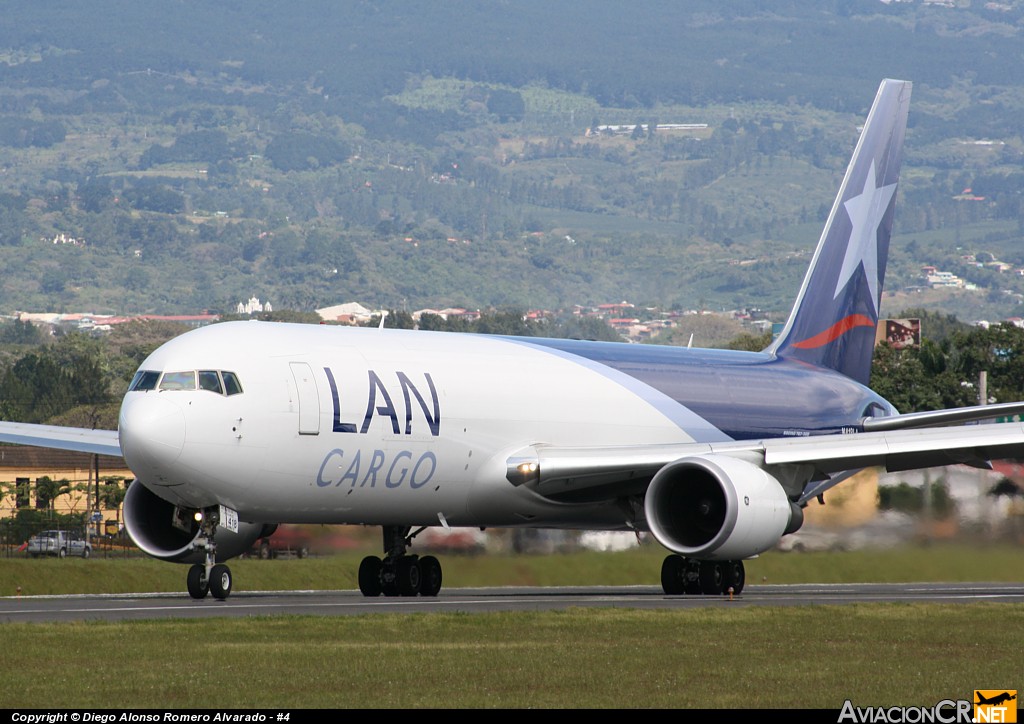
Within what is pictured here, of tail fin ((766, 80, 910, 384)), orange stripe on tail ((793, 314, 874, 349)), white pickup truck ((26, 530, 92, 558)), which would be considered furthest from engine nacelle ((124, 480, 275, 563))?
white pickup truck ((26, 530, 92, 558))

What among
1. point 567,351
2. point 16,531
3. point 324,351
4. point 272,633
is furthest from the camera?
point 16,531

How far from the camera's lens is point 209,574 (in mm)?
Answer: 23219

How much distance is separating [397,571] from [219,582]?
4.54 metres

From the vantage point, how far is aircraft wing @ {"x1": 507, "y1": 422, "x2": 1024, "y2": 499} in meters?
25.5

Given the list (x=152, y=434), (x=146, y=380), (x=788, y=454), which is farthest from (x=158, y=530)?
(x=788, y=454)

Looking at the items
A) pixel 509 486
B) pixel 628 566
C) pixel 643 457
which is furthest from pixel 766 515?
pixel 628 566

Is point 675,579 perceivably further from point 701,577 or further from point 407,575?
point 407,575

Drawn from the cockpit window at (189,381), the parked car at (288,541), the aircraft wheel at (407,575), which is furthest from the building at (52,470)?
the cockpit window at (189,381)

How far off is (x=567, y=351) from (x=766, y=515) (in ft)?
17.8

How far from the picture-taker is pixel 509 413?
26781mm

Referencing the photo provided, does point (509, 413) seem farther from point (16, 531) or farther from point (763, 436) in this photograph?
point (16, 531)

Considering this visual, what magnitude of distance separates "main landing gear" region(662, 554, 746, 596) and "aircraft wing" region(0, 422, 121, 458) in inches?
342

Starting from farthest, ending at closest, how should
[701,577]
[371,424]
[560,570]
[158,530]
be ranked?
1. [560,570]
2. [701,577]
3. [158,530]
4. [371,424]

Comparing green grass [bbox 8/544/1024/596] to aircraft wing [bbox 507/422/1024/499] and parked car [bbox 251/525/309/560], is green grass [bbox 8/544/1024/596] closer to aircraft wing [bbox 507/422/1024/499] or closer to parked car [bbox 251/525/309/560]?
parked car [bbox 251/525/309/560]
